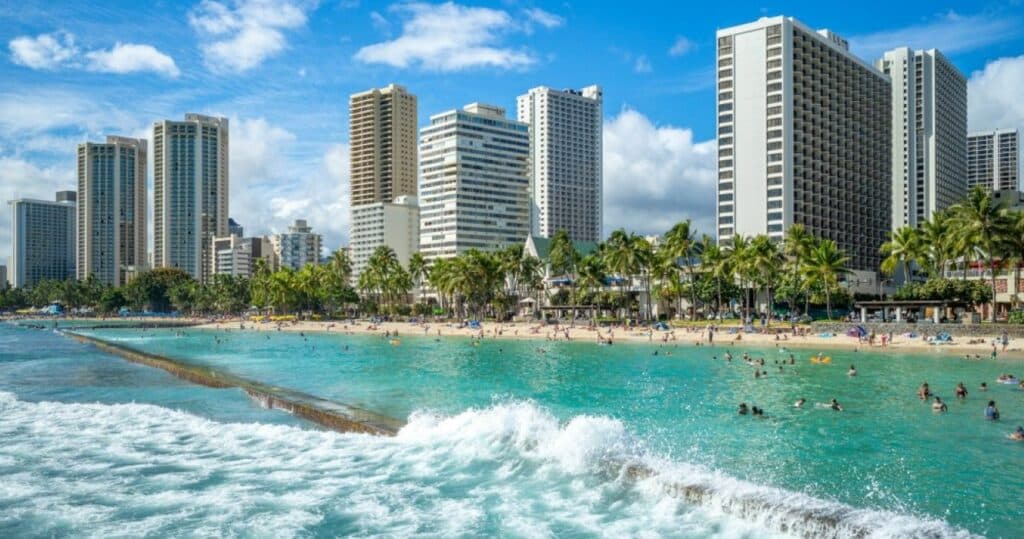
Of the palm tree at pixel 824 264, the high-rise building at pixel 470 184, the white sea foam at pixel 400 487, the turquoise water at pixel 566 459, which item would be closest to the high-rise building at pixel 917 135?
the high-rise building at pixel 470 184

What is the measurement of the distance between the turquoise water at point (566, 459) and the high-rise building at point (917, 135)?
142 m

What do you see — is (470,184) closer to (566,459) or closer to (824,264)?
(824,264)

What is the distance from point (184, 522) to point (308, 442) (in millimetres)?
8709

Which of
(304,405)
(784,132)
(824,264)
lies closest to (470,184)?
(784,132)

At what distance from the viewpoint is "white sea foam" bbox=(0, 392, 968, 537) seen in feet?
56.1

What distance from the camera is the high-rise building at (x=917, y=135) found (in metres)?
170

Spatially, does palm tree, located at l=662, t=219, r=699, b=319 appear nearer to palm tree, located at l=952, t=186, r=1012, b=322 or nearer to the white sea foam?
palm tree, located at l=952, t=186, r=1012, b=322

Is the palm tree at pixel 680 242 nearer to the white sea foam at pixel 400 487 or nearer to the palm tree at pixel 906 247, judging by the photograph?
the palm tree at pixel 906 247

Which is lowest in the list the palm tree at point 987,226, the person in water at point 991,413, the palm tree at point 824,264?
the person in water at point 991,413

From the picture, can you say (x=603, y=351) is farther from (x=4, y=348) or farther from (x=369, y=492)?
(x=4, y=348)

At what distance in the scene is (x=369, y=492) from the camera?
66.4 ft

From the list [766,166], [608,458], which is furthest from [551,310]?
[608,458]

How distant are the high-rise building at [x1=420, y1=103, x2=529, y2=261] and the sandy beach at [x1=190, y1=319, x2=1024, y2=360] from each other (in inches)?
2329

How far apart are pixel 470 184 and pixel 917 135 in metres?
103
